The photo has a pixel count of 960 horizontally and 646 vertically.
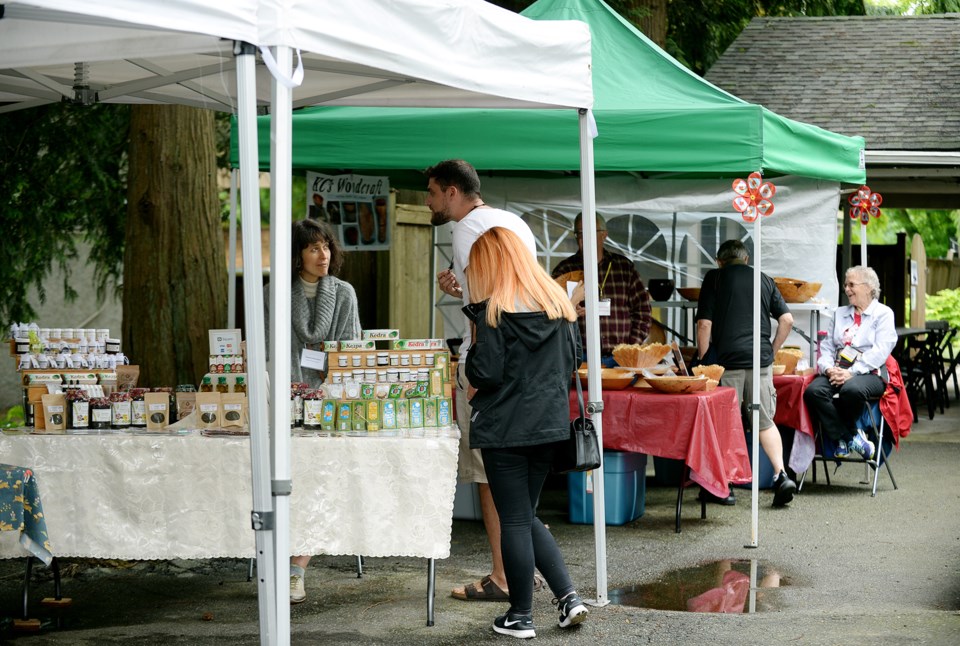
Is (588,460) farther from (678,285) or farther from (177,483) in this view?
(678,285)

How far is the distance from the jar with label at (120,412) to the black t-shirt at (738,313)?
13.9ft

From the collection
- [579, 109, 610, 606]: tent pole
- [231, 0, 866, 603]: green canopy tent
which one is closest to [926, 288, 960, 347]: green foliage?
[231, 0, 866, 603]: green canopy tent

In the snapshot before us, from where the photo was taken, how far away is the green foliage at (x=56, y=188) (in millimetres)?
9086

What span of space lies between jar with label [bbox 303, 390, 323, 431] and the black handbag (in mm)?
1025

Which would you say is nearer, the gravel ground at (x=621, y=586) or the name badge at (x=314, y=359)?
the gravel ground at (x=621, y=586)

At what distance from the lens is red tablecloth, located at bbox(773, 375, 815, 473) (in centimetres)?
827

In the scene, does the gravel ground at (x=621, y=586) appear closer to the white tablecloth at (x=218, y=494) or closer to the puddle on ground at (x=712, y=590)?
the puddle on ground at (x=712, y=590)

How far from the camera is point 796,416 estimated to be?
829 centimetres

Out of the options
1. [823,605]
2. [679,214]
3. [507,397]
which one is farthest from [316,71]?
[679,214]

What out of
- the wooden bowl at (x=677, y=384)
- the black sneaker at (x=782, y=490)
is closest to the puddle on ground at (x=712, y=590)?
the wooden bowl at (x=677, y=384)

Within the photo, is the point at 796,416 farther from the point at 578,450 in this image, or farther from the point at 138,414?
the point at 138,414

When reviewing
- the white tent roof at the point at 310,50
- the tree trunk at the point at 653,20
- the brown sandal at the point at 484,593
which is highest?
the tree trunk at the point at 653,20

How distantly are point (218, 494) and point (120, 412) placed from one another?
22.4 inches

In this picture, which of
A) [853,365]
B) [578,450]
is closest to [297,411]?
[578,450]
